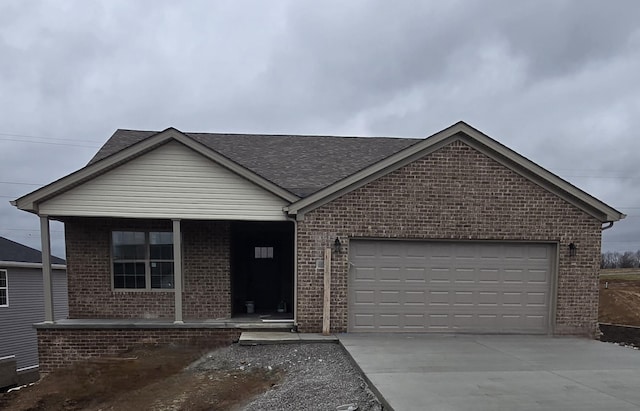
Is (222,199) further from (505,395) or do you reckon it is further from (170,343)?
(505,395)

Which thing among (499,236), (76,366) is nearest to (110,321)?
(76,366)

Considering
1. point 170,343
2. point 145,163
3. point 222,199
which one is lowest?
point 170,343

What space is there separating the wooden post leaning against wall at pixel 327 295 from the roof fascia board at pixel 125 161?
1.51 meters

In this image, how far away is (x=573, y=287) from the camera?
9.21 m

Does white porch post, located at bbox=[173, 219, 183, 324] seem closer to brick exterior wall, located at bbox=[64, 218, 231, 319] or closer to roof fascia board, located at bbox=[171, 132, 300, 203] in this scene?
brick exterior wall, located at bbox=[64, 218, 231, 319]

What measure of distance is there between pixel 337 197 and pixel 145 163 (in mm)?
4359

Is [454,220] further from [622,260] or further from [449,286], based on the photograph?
[622,260]

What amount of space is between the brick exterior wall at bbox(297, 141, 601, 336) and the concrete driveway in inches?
39.1

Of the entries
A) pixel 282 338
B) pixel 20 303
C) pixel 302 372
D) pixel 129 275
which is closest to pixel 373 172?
pixel 282 338

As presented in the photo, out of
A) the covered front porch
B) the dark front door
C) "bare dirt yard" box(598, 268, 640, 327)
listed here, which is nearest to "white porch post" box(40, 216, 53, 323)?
the covered front porch

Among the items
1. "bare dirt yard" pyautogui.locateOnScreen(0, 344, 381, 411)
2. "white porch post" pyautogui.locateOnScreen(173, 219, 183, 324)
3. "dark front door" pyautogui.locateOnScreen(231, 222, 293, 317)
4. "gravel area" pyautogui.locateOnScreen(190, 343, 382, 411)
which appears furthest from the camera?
"dark front door" pyautogui.locateOnScreen(231, 222, 293, 317)

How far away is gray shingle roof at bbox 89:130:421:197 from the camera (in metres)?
10.4

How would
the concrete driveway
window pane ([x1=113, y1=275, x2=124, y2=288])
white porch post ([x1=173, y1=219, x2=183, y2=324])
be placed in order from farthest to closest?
window pane ([x1=113, y1=275, x2=124, y2=288]) < white porch post ([x1=173, y1=219, x2=183, y2=324]) < the concrete driveway

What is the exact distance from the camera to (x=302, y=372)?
260 inches
